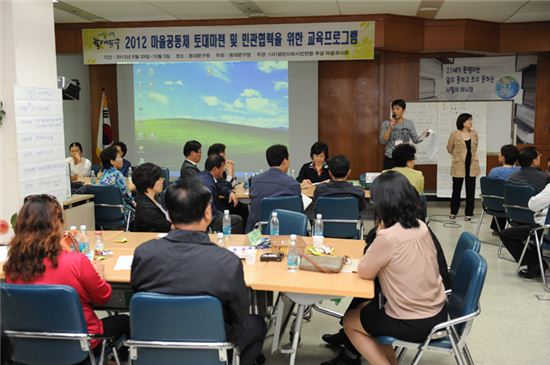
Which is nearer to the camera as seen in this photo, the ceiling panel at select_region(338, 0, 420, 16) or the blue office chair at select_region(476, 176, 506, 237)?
the blue office chair at select_region(476, 176, 506, 237)

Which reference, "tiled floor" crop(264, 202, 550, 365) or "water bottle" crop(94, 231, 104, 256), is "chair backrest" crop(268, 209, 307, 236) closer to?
"tiled floor" crop(264, 202, 550, 365)

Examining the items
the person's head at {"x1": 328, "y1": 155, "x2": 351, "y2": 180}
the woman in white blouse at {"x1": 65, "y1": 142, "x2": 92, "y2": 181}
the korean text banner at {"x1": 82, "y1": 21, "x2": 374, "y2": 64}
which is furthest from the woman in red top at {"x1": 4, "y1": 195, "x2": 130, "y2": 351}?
the korean text banner at {"x1": 82, "y1": 21, "x2": 374, "y2": 64}

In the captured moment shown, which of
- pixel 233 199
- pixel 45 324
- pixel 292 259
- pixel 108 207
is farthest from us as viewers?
pixel 108 207

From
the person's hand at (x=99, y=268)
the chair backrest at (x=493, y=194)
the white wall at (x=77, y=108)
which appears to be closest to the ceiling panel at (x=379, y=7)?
the chair backrest at (x=493, y=194)

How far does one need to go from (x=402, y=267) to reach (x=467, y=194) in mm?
6146

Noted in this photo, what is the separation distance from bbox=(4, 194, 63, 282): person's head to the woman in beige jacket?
6.66 meters

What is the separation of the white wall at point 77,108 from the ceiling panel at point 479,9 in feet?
20.4

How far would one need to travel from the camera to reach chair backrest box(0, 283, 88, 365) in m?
2.23

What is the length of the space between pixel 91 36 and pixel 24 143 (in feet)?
13.6

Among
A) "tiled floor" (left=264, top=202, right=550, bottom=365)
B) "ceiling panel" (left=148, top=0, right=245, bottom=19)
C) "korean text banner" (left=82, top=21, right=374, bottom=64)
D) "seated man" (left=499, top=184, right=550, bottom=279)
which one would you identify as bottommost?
"tiled floor" (left=264, top=202, right=550, bottom=365)

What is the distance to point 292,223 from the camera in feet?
13.0

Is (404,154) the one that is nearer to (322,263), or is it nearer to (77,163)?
(322,263)

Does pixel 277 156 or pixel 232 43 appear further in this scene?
pixel 232 43

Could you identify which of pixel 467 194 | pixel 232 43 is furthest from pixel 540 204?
pixel 232 43
